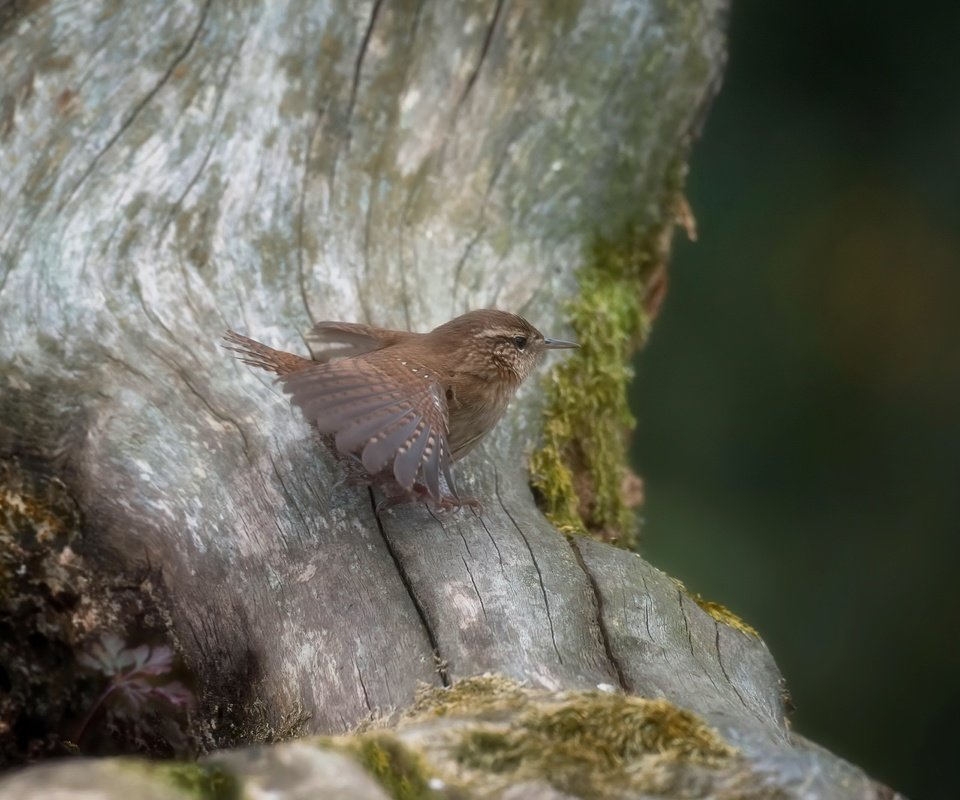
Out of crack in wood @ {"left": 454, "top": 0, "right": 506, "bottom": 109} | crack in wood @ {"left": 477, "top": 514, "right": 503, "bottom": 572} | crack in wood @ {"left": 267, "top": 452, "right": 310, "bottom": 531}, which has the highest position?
crack in wood @ {"left": 454, "top": 0, "right": 506, "bottom": 109}

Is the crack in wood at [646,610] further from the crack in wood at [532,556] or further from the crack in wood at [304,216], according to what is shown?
the crack in wood at [304,216]

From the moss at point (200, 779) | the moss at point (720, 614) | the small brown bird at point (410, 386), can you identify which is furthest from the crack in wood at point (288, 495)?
the moss at point (200, 779)

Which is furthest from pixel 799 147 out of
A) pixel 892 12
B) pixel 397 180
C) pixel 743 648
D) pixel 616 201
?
pixel 743 648

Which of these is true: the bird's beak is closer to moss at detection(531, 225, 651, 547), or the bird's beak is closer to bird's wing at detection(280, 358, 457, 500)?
moss at detection(531, 225, 651, 547)

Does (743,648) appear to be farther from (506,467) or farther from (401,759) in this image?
(401,759)

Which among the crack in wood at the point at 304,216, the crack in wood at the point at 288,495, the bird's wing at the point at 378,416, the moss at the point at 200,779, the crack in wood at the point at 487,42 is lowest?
the moss at the point at 200,779

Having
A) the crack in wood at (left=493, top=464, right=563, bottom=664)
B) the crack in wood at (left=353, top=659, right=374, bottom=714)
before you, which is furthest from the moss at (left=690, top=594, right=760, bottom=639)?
the crack in wood at (left=353, top=659, right=374, bottom=714)
